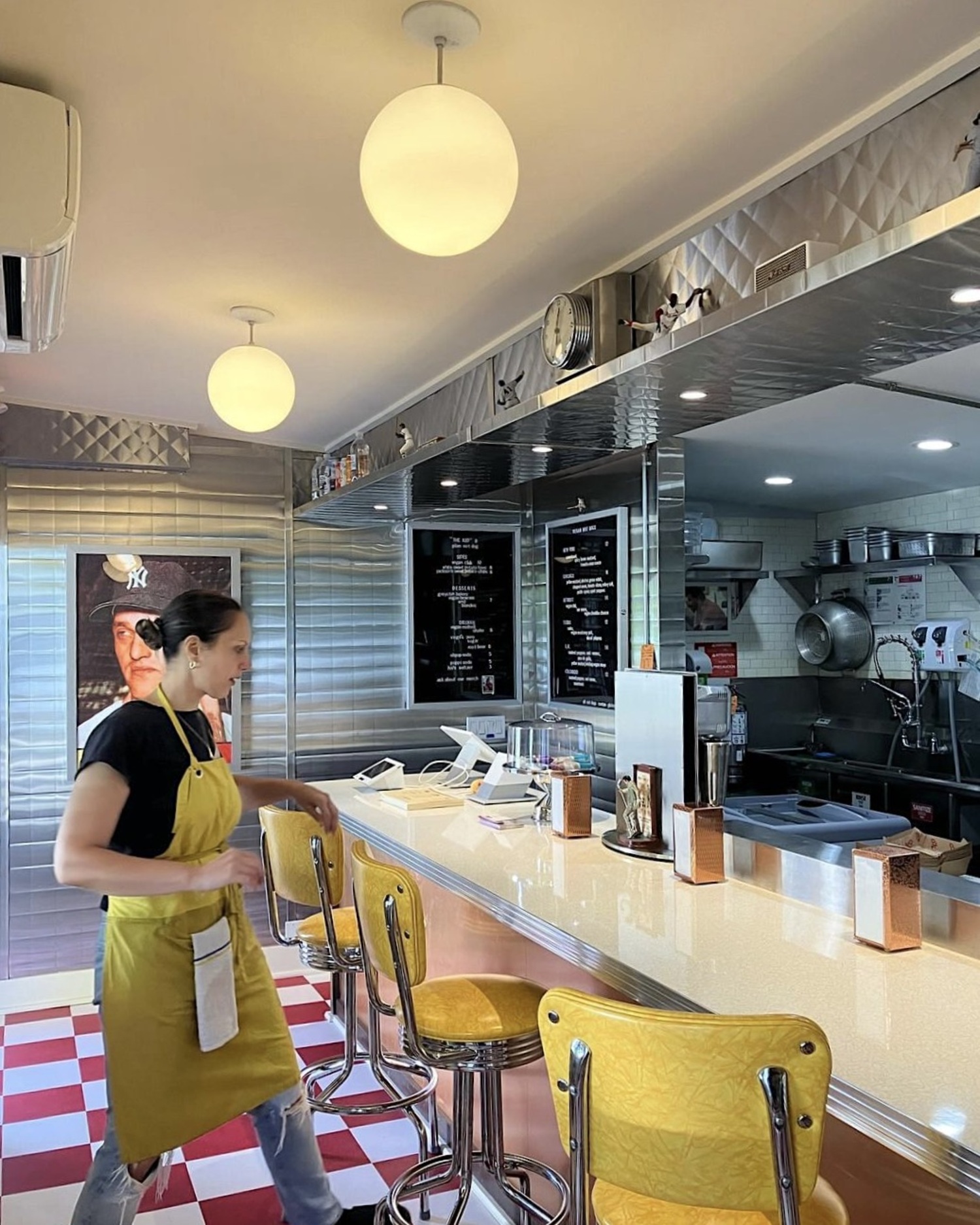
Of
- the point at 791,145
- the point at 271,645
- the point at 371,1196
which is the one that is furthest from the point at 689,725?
the point at 271,645

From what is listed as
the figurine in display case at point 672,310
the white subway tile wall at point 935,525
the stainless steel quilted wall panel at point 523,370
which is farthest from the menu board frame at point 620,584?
the white subway tile wall at point 935,525

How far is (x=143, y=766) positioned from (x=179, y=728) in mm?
127

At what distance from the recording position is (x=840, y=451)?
4.42 m

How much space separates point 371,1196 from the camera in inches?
112

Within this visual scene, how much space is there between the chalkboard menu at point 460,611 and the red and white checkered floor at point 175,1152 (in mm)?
1834

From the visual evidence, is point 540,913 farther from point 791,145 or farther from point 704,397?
point 791,145

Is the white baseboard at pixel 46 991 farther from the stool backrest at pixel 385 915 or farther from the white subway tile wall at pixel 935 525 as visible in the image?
the white subway tile wall at pixel 935 525

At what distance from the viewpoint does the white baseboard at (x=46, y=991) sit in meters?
4.50

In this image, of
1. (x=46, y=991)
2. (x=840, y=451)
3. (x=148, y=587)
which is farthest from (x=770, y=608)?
(x=46, y=991)

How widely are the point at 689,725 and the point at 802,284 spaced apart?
1.31 metres

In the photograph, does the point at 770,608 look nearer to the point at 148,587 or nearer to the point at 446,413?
the point at 446,413

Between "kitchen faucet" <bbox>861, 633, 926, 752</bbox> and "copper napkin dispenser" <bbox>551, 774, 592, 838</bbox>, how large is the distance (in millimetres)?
3050

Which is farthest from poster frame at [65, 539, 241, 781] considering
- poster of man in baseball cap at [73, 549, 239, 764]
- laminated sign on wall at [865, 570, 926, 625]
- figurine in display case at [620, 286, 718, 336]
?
laminated sign on wall at [865, 570, 926, 625]

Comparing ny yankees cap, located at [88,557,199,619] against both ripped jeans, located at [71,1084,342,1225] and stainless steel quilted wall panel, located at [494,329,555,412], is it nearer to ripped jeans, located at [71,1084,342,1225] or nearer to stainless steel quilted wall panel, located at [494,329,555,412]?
stainless steel quilted wall panel, located at [494,329,555,412]
